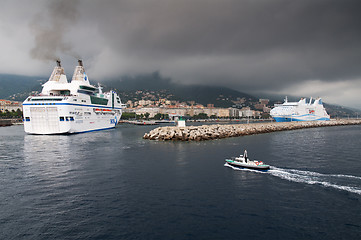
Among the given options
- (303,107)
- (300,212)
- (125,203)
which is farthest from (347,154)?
(303,107)

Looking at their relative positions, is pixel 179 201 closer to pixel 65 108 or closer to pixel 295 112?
pixel 65 108

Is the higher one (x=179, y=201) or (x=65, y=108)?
(x=65, y=108)

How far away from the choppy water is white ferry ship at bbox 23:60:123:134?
3398 centimetres

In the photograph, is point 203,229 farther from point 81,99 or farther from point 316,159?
point 81,99

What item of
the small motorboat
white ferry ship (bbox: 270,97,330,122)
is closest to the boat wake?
the small motorboat

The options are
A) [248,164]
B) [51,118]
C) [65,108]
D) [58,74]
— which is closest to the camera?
[248,164]

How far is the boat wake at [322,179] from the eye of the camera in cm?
1854

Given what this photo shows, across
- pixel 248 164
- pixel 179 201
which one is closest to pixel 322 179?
pixel 248 164

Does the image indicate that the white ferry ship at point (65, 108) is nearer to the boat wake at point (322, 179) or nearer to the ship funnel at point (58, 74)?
the ship funnel at point (58, 74)

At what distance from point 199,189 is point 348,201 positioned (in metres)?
10.6

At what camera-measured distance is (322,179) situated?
20.4m

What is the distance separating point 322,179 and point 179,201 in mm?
14038

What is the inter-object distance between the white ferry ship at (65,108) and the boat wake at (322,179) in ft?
178

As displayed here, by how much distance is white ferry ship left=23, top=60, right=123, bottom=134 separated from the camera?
57.7 metres
